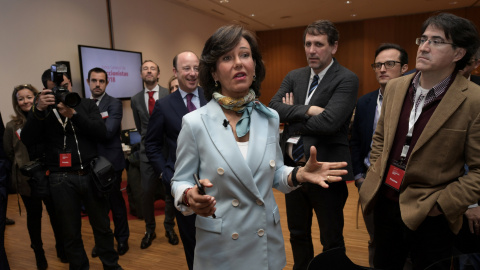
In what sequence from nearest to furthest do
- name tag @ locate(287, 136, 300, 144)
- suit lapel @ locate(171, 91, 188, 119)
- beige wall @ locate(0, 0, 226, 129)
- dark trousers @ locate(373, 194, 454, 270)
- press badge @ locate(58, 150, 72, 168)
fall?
dark trousers @ locate(373, 194, 454, 270) < name tag @ locate(287, 136, 300, 144) < suit lapel @ locate(171, 91, 188, 119) < press badge @ locate(58, 150, 72, 168) < beige wall @ locate(0, 0, 226, 129)

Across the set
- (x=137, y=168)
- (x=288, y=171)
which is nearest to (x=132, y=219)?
(x=137, y=168)

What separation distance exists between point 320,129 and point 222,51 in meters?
0.95

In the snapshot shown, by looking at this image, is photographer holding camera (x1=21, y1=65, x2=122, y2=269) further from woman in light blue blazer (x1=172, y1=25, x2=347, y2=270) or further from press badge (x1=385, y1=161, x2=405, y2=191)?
press badge (x1=385, y1=161, x2=405, y2=191)

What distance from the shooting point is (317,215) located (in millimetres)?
2133

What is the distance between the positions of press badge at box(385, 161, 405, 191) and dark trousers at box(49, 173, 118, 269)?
6.81ft

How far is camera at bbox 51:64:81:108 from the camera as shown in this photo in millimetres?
2139

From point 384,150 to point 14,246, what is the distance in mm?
3821

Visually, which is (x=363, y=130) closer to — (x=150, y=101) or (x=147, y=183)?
(x=147, y=183)

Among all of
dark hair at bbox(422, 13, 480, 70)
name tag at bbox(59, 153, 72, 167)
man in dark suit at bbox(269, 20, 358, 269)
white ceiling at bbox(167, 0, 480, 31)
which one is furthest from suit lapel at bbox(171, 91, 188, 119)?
white ceiling at bbox(167, 0, 480, 31)

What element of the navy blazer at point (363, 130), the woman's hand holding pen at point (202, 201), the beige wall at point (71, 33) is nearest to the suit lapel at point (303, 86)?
the navy blazer at point (363, 130)

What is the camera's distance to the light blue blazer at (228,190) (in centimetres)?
123

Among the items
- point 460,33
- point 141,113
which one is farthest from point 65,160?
point 460,33

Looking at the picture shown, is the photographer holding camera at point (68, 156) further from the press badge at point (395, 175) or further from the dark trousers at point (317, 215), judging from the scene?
the press badge at point (395, 175)

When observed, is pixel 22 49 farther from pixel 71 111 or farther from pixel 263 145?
pixel 263 145
